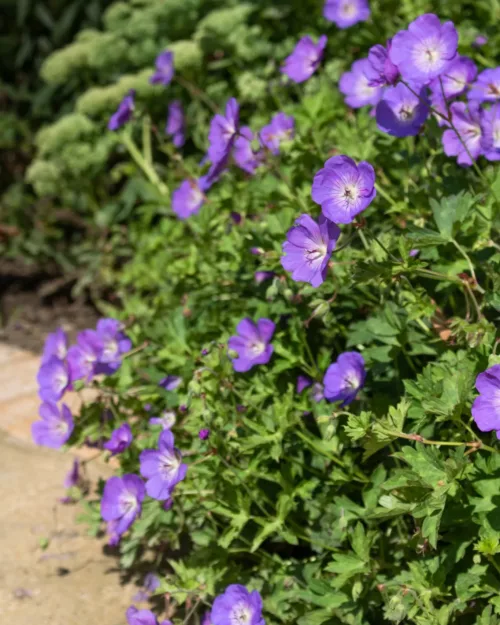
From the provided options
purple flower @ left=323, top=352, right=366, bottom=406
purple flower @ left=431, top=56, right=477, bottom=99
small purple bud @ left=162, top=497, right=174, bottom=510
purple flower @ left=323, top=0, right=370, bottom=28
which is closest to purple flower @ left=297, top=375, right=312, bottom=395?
purple flower @ left=323, top=352, right=366, bottom=406

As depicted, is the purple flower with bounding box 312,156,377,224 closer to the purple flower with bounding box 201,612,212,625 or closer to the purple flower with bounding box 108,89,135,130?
the purple flower with bounding box 201,612,212,625

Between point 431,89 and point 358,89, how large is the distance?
1.16 feet

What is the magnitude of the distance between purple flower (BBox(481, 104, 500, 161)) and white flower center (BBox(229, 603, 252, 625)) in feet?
4.01

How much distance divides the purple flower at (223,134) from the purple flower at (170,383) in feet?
1.94

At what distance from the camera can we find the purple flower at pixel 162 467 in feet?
6.62

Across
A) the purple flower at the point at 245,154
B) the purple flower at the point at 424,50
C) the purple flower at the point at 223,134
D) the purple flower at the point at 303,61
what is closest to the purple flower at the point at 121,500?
the purple flower at the point at 223,134

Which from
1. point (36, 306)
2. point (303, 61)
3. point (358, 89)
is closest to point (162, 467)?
point (358, 89)

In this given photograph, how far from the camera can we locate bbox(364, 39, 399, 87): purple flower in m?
1.97

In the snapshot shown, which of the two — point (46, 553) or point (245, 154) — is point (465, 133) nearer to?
point (245, 154)

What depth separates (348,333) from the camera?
2236mm

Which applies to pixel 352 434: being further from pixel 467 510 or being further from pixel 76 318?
pixel 76 318

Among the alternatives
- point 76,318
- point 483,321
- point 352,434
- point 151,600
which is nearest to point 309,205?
point 483,321

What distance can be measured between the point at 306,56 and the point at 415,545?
5.31ft

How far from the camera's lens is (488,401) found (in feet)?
5.36
